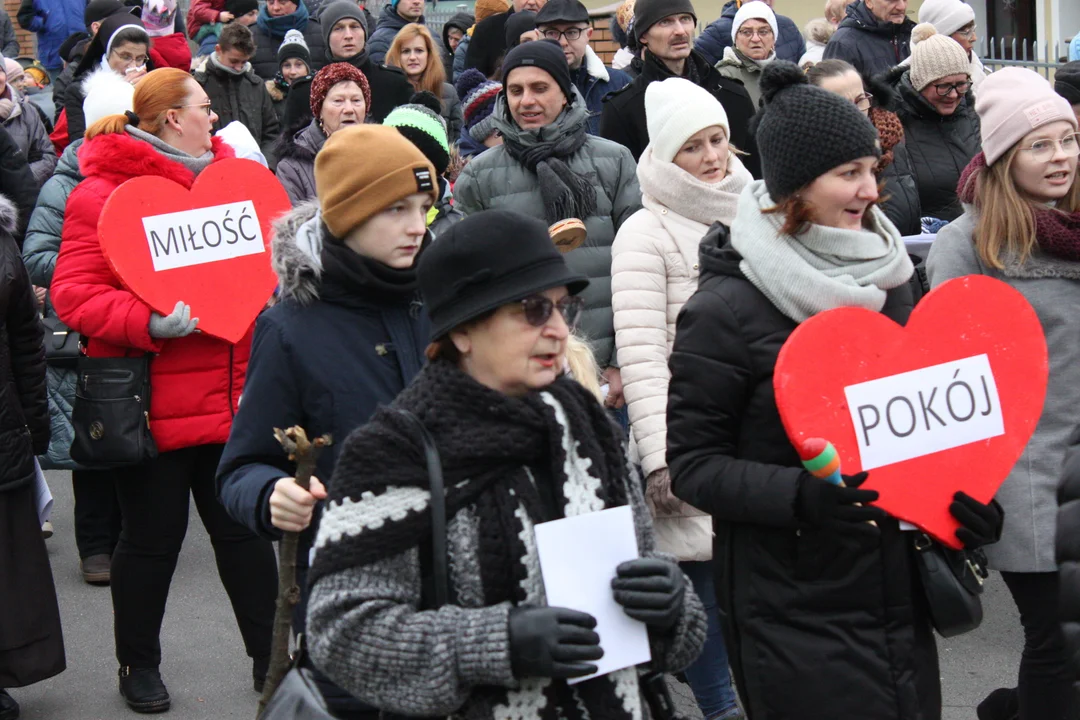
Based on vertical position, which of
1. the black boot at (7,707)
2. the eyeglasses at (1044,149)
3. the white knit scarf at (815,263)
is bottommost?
the black boot at (7,707)

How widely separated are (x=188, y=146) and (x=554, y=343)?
3217mm

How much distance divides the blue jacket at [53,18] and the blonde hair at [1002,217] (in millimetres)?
10755

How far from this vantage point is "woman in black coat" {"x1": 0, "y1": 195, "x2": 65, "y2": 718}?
5059 mm

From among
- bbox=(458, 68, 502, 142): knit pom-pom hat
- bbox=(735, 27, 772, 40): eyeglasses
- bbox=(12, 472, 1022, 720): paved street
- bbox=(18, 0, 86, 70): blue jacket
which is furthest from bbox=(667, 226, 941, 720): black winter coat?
bbox=(18, 0, 86, 70): blue jacket

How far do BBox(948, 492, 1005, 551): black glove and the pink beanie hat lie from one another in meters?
1.45

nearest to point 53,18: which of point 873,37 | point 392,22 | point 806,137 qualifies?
point 392,22

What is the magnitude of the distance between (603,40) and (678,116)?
861 centimetres

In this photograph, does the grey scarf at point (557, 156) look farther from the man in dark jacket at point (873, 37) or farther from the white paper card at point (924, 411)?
the man in dark jacket at point (873, 37)

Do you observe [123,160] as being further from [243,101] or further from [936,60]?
[243,101]

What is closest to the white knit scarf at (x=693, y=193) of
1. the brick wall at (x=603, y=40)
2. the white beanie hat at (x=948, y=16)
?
the white beanie hat at (x=948, y=16)

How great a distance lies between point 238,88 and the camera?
30.3 ft

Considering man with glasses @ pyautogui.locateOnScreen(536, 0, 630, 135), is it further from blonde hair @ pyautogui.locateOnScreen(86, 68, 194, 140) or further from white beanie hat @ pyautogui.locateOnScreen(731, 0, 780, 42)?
blonde hair @ pyautogui.locateOnScreen(86, 68, 194, 140)

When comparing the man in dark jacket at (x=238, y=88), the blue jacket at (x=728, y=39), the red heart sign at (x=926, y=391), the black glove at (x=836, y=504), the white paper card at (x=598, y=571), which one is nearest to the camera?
the white paper card at (x=598, y=571)

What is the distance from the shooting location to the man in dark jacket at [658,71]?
6789 millimetres
